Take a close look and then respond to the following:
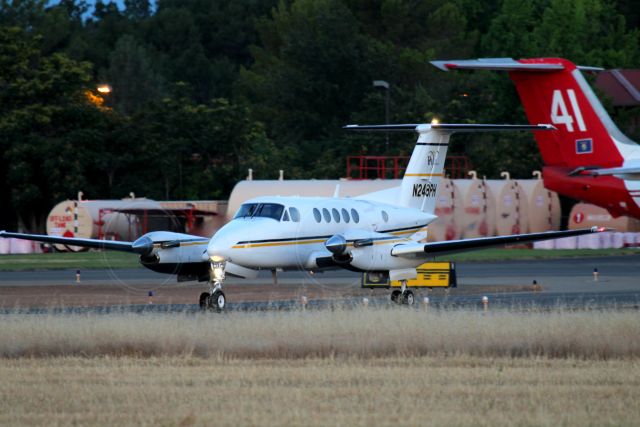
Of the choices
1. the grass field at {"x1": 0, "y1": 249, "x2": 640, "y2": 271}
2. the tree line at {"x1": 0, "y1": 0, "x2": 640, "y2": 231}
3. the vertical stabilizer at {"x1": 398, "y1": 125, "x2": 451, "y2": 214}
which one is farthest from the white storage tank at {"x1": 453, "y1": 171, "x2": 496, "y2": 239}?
the vertical stabilizer at {"x1": 398, "y1": 125, "x2": 451, "y2": 214}

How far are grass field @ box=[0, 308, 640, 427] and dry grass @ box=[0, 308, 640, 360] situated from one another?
0.11ft

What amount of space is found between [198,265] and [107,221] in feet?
107

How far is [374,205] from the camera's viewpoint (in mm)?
31156

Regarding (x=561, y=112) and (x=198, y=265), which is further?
(x=561, y=112)

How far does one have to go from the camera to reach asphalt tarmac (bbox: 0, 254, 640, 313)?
1166 inches

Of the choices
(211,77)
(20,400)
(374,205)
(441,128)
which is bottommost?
(20,400)

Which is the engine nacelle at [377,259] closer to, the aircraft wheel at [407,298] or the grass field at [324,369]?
the aircraft wheel at [407,298]

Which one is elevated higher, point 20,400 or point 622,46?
point 622,46

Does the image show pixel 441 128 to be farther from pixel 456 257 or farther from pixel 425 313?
pixel 456 257

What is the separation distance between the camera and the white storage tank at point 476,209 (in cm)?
6128

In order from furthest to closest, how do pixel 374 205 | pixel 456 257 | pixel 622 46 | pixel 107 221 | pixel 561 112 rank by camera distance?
1. pixel 622 46
2. pixel 107 221
3. pixel 456 257
4. pixel 561 112
5. pixel 374 205

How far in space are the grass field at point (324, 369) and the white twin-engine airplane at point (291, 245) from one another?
8.82 feet

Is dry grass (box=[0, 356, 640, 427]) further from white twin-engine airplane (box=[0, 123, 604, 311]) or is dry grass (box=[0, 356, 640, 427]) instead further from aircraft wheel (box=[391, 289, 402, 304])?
aircraft wheel (box=[391, 289, 402, 304])

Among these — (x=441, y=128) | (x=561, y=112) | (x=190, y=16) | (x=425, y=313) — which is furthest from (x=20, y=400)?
(x=190, y=16)
